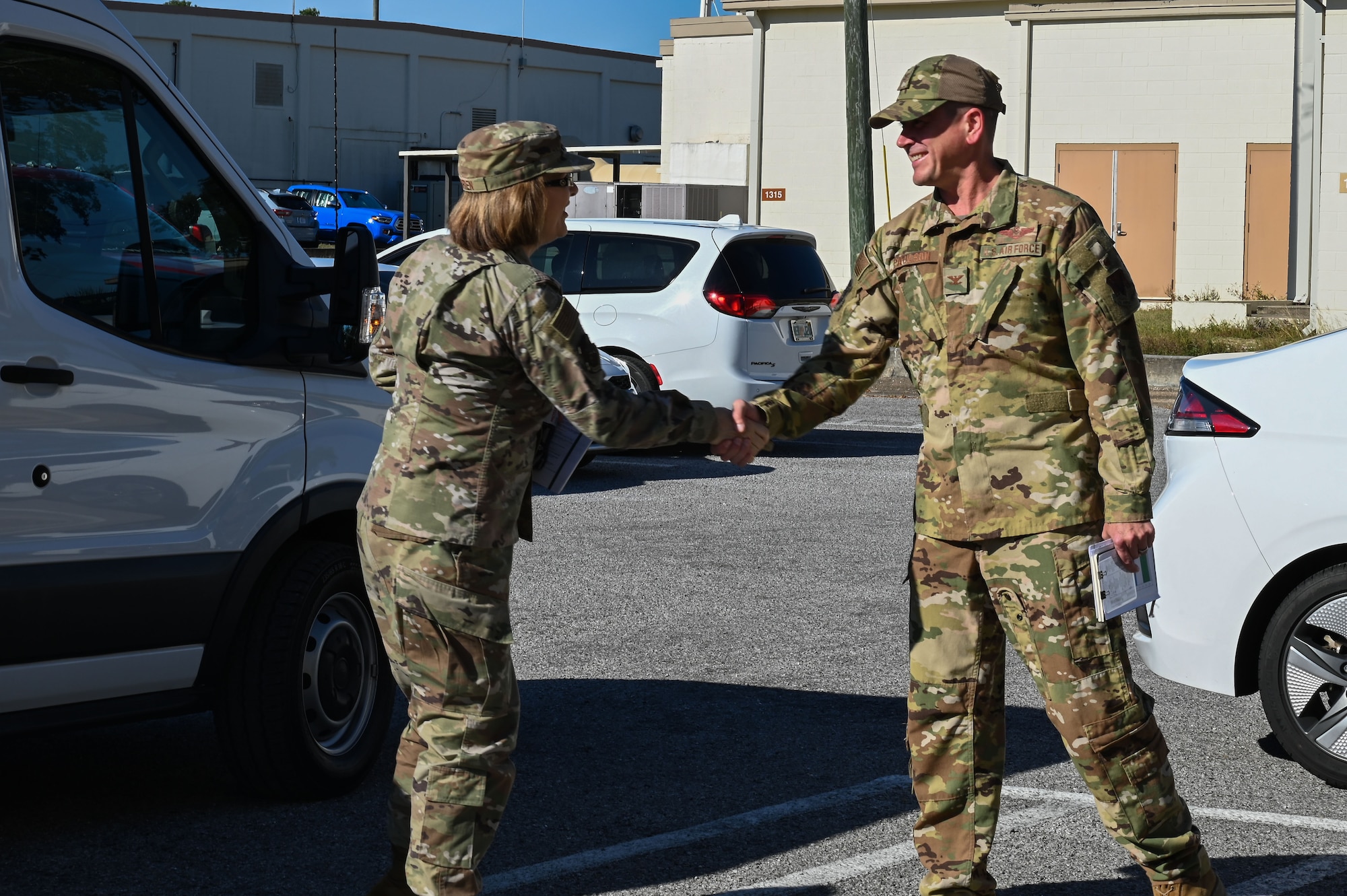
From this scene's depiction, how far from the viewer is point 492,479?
12.1 feet

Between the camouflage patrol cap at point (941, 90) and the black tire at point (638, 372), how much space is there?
8709 millimetres

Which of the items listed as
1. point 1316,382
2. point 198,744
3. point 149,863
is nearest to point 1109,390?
point 1316,382

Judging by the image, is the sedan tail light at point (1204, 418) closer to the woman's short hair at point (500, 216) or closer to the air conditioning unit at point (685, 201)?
the woman's short hair at point (500, 216)

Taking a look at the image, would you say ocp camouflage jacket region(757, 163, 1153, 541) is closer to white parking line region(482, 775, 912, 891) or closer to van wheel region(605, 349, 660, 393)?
white parking line region(482, 775, 912, 891)

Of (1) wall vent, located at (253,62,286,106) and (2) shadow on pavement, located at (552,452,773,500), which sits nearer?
(2) shadow on pavement, located at (552,452,773,500)

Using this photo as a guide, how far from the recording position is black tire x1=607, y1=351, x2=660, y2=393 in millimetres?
12867

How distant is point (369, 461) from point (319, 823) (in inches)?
43.3

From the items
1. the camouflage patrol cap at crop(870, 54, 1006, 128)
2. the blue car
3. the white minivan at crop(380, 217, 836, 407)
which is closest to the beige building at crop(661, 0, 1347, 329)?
the blue car

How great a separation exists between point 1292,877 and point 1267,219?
2421 cm

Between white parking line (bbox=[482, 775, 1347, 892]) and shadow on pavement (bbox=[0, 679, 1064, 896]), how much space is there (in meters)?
0.04

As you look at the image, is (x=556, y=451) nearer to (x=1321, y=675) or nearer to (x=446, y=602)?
(x=446, y=602)

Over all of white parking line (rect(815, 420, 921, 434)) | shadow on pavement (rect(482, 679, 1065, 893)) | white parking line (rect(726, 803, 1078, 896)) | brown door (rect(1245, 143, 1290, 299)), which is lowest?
white parking line (rect(726, 803, 1078, 896))

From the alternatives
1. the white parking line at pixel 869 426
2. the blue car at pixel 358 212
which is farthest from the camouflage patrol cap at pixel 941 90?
the blue car at pixel 358 212

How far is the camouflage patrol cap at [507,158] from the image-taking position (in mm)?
3652
